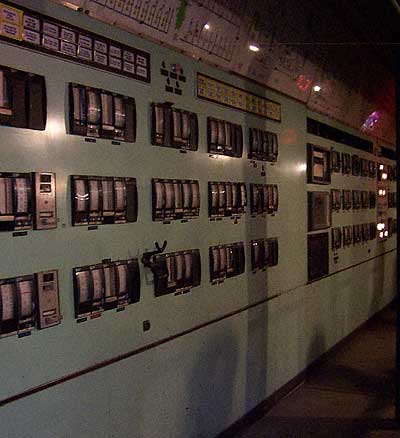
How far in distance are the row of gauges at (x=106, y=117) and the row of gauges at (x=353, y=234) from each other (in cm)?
225

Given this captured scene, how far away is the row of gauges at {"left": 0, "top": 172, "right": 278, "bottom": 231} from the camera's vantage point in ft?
6.50

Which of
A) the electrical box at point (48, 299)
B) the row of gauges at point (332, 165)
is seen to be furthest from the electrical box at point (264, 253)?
the electrical box at point (48, 299)

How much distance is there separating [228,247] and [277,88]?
4.53 feet

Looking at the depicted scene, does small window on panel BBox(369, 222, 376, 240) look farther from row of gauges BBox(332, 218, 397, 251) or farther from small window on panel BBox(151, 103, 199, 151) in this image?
small window on panel BBox(151, 103, 199, 151)

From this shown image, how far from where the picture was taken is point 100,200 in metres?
2.35

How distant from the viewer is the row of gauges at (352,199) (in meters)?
5.42

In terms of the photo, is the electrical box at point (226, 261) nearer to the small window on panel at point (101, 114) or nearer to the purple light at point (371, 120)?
the small window on panel at point (101, 114)

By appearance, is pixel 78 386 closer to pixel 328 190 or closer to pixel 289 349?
pixel 289 349

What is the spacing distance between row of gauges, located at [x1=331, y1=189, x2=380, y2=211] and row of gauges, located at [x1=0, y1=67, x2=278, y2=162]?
2160 mm

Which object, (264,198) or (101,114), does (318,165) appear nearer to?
(264,198)

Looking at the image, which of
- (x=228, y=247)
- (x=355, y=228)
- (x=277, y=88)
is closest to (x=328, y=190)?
(x=355, y=228)

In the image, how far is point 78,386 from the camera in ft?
7.50

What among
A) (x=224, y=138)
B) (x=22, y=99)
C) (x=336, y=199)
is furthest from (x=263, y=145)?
(x=22, y=99)

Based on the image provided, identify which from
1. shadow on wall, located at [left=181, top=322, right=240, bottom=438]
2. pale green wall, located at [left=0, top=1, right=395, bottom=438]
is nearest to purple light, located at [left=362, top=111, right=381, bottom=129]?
pale green wall, located at [left=0, top=1, right=395, bottom=438]
